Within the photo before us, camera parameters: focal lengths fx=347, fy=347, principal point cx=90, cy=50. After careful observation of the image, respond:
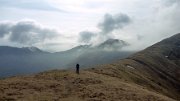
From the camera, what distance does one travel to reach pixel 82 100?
53.5 metres

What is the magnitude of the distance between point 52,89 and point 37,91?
114 inches

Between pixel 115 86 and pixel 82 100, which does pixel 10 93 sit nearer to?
pixel 82 100

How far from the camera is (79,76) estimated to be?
70625 millimetres

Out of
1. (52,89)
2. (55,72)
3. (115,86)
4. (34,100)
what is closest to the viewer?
(34,100)

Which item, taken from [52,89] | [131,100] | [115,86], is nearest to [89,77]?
[115,86]

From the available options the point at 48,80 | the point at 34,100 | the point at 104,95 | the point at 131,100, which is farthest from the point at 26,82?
the point at 131,100

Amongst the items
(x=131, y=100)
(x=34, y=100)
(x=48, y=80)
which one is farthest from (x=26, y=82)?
(x=131, y=100)

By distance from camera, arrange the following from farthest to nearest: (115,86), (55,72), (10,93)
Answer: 1. (55,72)
2. (115,86)
3. (10,93)

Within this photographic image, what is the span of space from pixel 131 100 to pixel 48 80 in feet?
61.1

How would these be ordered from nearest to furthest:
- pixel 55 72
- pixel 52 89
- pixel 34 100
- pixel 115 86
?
1. pixel 34 100
2. pixel 52 89
3. pixel 115 86
4. pixel 55 72

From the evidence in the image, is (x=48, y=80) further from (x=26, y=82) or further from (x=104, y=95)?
(x=104, y=95)

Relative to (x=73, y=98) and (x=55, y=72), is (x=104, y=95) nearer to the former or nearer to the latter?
(x=73, y=98)

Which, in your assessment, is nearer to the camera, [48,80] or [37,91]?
[37,91]

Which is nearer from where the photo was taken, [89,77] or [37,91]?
[37,91]
